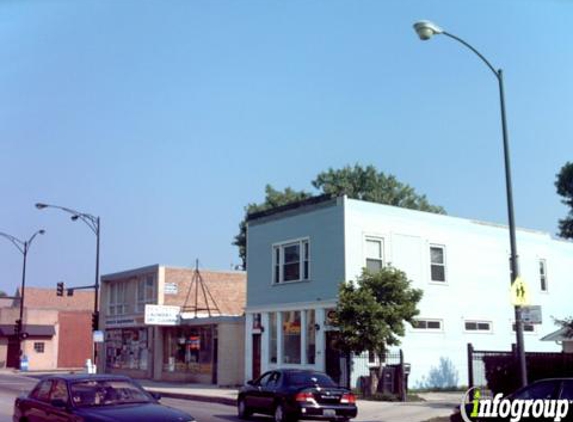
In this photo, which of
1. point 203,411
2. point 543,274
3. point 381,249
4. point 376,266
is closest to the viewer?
point 203,411

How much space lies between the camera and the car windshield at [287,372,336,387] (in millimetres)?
18562

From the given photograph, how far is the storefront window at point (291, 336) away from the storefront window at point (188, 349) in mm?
7031

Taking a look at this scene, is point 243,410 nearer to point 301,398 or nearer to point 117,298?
point 301,398

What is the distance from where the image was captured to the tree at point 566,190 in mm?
26203

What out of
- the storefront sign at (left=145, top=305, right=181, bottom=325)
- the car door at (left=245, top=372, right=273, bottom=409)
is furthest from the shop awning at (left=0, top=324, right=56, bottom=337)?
the car door at (left=245, top=372, right=273, bottom=409)

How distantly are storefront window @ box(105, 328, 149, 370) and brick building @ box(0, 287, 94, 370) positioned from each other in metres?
18.5

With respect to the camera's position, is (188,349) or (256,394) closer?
(256,394)

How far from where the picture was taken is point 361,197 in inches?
2286

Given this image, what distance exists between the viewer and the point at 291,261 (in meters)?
31.6

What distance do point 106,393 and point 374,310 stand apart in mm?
15296

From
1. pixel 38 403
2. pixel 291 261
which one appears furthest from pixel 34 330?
pixel 38 403

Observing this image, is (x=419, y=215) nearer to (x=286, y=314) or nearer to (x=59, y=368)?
(x=286, y=314)

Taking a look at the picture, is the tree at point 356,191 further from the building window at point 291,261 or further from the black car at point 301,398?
the black car at point 301,398

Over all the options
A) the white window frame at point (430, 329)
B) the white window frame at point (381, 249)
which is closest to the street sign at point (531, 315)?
the white window frame at point (381, 249)
